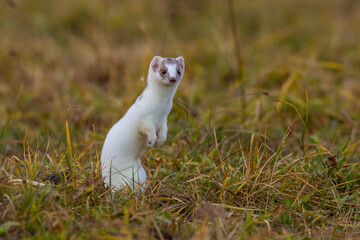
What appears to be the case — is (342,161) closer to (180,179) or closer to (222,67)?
(180,179)

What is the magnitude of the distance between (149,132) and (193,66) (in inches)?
153

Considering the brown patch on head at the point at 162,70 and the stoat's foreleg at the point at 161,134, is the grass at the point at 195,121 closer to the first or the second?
the stoat's foreleg at the point at 161,134

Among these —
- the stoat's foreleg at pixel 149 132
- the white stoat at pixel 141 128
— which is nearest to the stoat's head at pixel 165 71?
the white stoat at pixel 141 128

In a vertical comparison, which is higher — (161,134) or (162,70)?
(162,70)

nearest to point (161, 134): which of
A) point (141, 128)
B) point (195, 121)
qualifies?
point (141, 128)

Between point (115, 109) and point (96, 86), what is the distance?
3.78 feet

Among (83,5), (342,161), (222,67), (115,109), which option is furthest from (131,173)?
(83,5)

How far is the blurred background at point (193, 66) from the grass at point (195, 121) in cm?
3

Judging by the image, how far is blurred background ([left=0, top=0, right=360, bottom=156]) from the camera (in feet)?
13.9

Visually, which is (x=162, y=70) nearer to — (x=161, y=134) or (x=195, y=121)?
(x=161, y=134)

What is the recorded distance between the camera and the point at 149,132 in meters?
2.52

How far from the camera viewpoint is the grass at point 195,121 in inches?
94.7

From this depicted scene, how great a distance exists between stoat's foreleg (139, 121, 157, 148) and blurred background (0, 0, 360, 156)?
676mm

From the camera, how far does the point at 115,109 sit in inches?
195
